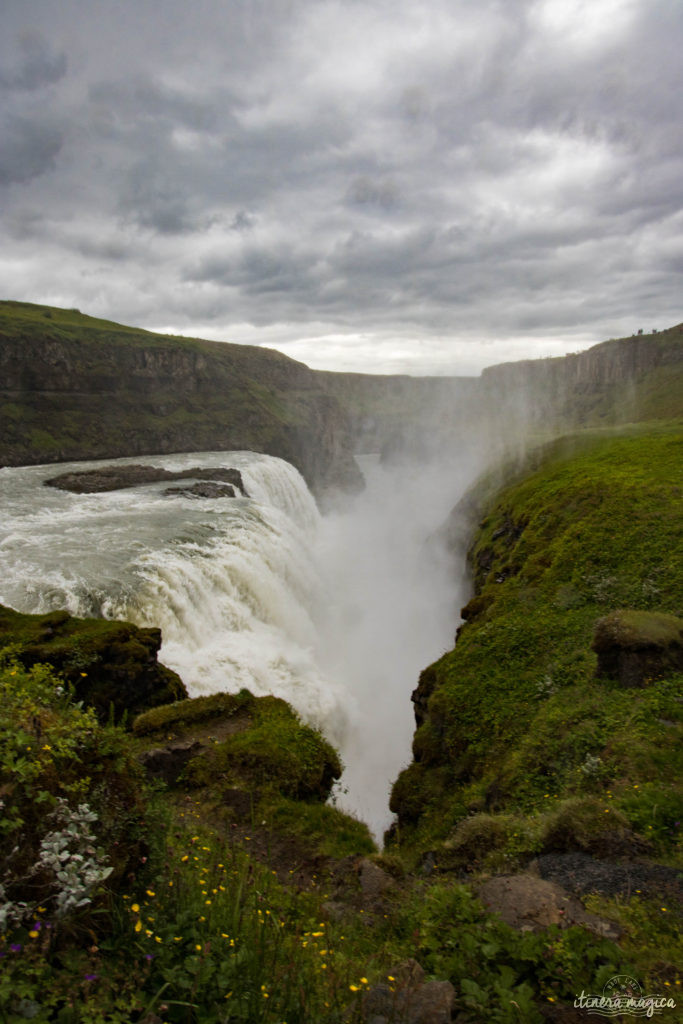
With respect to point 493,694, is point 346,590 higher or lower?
lower

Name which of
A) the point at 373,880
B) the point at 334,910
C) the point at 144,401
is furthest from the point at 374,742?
the point at 144,401

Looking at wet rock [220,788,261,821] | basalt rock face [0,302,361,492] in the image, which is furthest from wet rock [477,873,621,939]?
basalt rock face [0,302,361,492]

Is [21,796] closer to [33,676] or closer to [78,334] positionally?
[33,676]

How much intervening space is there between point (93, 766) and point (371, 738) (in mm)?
19375

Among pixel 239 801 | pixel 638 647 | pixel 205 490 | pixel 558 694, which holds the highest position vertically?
pixel 638 647

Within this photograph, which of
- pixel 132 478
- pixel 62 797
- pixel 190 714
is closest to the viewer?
pixel 62 797

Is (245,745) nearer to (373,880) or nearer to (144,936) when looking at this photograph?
(373,880)

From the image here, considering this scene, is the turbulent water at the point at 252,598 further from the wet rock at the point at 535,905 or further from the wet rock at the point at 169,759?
the wet rock at the point at 535,905

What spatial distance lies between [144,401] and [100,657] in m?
85.8

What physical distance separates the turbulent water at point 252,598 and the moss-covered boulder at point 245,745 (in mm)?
1755

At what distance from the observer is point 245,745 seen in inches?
442

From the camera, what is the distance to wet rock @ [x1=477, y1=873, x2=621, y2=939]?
5.14 m

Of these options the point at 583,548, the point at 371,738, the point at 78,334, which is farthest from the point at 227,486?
the point at 78,334

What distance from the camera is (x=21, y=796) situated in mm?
3598
